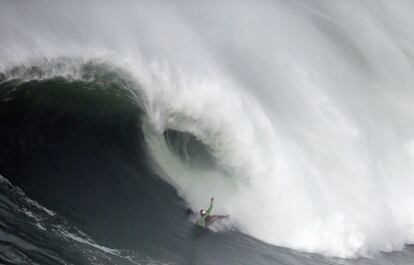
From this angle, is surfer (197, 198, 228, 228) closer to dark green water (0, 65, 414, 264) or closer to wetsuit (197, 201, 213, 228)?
wetsuit (197, 201, 213, 228)

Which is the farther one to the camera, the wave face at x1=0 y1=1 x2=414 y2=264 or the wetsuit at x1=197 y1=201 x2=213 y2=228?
the wetsuit at x1=197 y1=201 x2=213 y2=228

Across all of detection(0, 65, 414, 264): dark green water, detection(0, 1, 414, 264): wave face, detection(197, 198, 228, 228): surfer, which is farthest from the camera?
detection(197, 198, 228, 228): surfer

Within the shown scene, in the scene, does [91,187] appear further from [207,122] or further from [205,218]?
[207,122]

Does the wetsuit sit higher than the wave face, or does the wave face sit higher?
the wave face

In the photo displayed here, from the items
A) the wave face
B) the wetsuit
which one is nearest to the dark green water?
the wave face

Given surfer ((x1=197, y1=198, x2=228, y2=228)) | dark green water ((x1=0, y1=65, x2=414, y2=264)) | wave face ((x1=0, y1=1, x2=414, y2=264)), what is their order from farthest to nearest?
surfer ((x1=197, y1=198, x2=228, y2=228)) → wave face ((x1=0, y1=1, x2=414, y2=264)) → dark green water ((x1=0, y1=65, x2=414, y2=264))

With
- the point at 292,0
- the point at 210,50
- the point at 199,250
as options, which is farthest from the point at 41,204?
the point at 292,0

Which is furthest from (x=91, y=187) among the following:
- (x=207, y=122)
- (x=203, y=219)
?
(x=207, y=122)

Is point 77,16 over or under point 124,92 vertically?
over

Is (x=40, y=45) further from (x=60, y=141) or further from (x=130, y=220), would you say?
(x=130, y=220)
